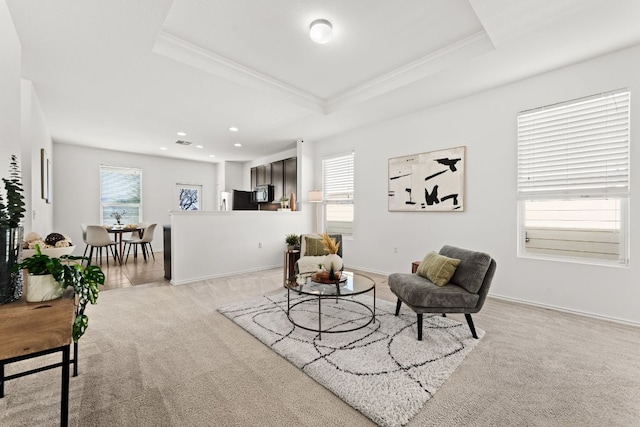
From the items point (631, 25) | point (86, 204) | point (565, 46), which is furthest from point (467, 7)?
point (86, 204)

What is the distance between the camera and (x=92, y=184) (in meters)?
6.65

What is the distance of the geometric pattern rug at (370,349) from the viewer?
1.68m

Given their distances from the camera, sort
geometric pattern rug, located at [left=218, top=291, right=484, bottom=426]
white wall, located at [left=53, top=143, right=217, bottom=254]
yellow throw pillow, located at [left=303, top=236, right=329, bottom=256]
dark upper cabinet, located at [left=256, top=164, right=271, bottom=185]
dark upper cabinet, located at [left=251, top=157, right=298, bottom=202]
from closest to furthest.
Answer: geometric pattern rug, located at [left=218, top=291, right=484, bottom=426], yellow throw pillow, located at [left=303, top=236, right=329, bottom=256], white wall, located at [left=53, top=143, right=217, bottom=254], dark upper cabinet, located at [left=251, top=157, right=298, bottom=202], dark upper cabinet, located at [left=256, top=164, right=271, bottom=185]

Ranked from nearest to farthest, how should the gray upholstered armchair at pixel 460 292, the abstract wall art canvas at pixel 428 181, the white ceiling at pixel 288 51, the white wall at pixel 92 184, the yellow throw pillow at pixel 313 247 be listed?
the white ceiling at pixel 288 51 → the gray upholstered armchair at pixel 460 292 → the abstract wall art canvas at pixel 428 181 → the yellow throw pillow at pixel 313 247 → the white wall at pixel 92 184

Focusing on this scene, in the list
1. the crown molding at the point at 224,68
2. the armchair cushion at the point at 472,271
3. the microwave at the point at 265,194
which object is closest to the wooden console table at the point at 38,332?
the crown molding at the point at 224,68

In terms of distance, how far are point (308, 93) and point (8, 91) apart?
2.97 metres

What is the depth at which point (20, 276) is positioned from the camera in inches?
55.2

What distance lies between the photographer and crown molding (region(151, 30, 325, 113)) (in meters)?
2.75

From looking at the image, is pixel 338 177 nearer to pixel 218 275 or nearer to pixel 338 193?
pixel 338 193

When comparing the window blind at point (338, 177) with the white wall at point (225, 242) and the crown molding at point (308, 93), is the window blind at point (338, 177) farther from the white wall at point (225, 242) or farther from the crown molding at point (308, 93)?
the crown molding at point (308, 93)

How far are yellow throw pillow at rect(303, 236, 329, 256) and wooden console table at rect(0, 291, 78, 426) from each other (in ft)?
9.45

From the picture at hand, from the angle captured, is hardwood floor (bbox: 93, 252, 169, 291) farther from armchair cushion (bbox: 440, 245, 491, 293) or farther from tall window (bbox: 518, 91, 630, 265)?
tall window (bbox: 518, 91, 630, 265)

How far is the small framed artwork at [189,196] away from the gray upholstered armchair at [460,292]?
23.7ft

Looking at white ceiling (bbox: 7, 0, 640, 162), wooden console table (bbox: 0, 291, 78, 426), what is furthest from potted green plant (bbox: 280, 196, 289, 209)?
wooden console table (bbox: 0, 291, 78, 426)
